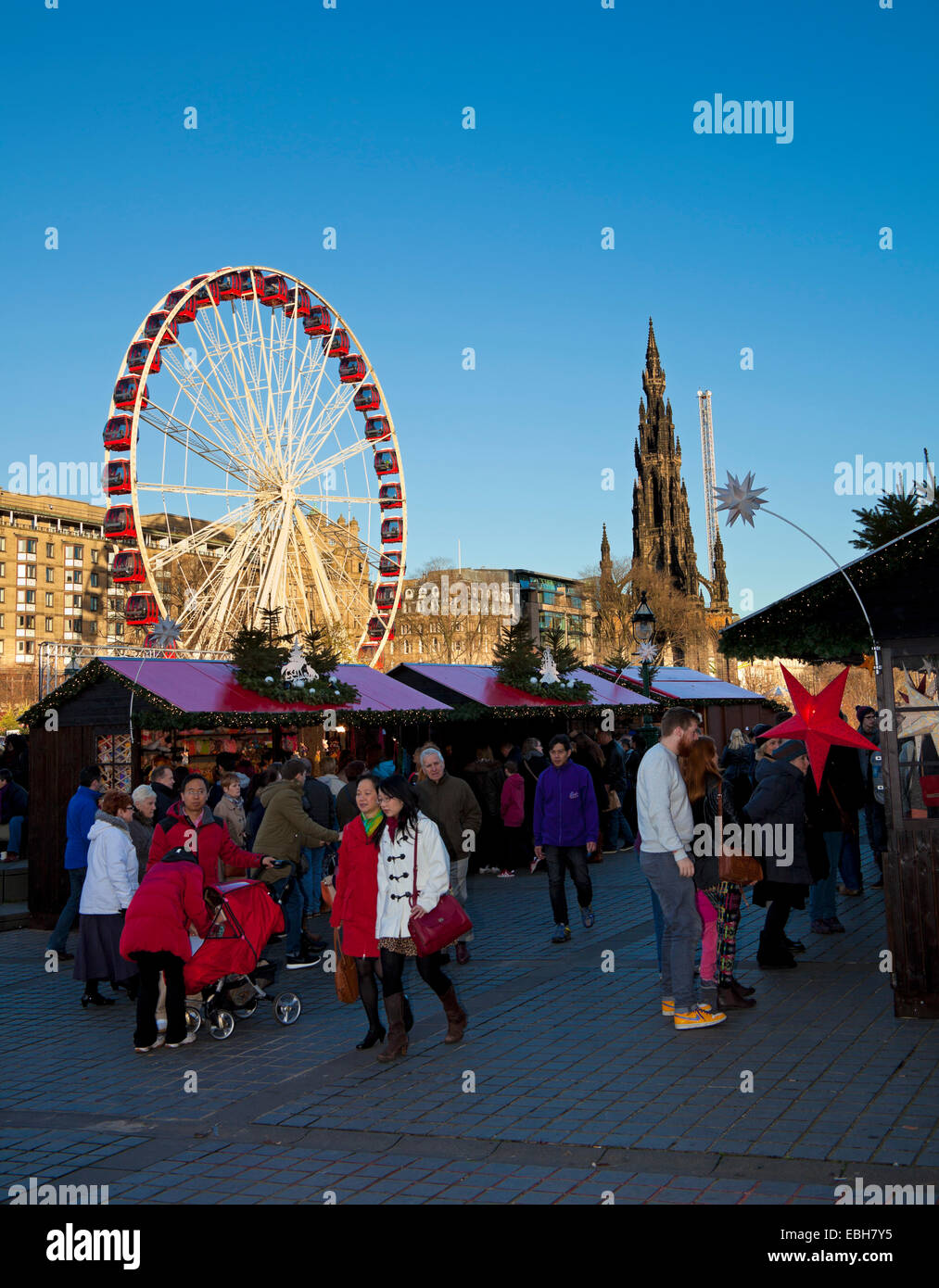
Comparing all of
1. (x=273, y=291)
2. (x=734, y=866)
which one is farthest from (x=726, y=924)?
(x=273, y=291)

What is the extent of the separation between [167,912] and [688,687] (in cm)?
2127

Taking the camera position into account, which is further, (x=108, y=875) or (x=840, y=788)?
(x=840, y=788)

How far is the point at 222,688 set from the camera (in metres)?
16.4

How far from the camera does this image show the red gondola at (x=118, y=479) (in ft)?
86.6

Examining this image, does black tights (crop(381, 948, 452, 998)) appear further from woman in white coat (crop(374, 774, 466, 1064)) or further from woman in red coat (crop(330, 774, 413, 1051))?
woman in red coat (crop(330, 774, 413, 1051))

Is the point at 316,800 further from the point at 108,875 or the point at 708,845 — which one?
the point at 708,845

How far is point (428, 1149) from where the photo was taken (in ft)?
18.2

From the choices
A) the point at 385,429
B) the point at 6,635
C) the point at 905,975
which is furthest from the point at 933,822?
the point at 6,635

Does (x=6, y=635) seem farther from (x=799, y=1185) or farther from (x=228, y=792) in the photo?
(x=799, y=1185)

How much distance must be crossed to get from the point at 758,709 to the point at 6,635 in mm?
83108

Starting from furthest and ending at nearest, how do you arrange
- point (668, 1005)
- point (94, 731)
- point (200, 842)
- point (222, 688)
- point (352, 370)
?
point (352, 370)
point (222, 688)
point (94, 731)
point (200, 842)
point (668, 1005)

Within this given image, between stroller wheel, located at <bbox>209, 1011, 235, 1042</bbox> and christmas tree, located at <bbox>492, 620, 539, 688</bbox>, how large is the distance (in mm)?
13322
